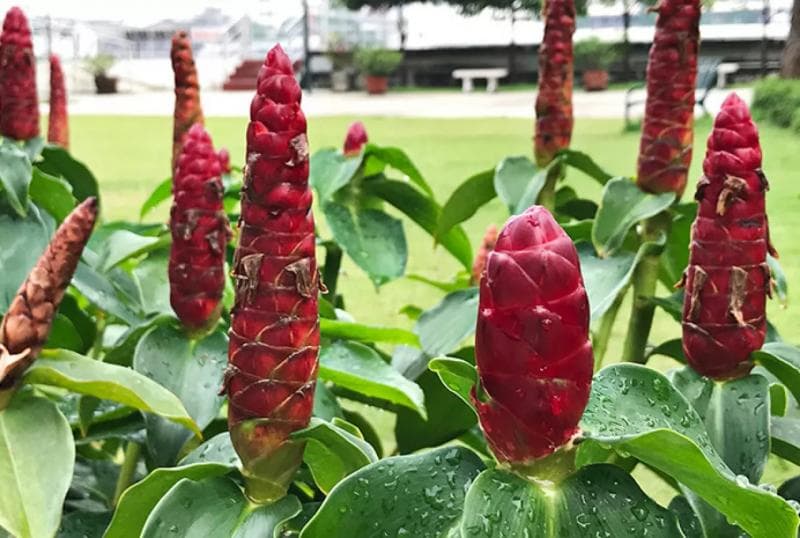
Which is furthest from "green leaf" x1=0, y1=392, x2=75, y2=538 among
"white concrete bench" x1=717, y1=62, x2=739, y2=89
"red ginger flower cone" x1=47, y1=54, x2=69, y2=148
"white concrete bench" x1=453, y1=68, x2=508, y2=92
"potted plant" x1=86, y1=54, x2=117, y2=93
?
"potted plant" x1=86, y1=54, x2=117, y2=93

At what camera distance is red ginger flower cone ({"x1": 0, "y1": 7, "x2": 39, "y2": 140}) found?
1.07 meters

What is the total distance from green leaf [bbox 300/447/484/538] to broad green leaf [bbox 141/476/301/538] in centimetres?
6

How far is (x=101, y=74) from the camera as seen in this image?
13633 mm

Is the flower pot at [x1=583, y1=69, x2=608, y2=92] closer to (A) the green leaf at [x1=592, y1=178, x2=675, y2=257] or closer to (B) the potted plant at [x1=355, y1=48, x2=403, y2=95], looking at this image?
(B) the potted plant at [x1=355, y1=48, x2=403, y2=95]

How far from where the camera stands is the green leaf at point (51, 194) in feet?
3.11

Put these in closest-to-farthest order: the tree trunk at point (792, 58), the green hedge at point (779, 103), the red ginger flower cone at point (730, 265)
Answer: the red ginger flower cone at point (730, 265)
the green hedge at point (779, 103)
the tree trunk at point (792, 58)

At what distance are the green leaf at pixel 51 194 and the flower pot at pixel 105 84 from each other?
13.2 meters

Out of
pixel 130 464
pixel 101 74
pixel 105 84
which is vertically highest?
pixel 130 464

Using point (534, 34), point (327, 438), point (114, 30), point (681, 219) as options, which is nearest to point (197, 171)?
point (327, 438)

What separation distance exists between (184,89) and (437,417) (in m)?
0.44

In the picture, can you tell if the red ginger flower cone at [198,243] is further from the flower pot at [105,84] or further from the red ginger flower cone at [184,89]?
the flower pot at [105,84]

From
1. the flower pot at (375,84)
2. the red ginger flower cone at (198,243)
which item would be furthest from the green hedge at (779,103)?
the flower pot at (375,84)

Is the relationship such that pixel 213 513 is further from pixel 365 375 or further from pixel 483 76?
pixel 483 76

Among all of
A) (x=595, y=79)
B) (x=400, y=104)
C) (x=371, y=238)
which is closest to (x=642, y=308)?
(x=371, y=238)
